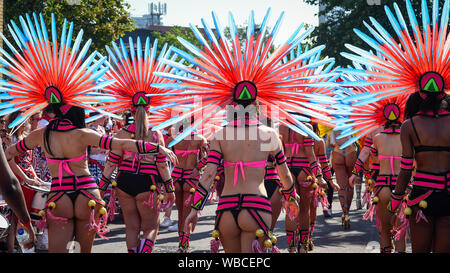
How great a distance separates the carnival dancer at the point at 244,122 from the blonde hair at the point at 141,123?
1.51 meters

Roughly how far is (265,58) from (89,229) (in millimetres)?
2406

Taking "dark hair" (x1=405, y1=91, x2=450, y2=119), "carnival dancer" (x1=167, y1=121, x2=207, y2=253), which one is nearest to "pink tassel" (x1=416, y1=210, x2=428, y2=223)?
"dark hair" (x1=405, y1=91, x2=450, y2=119)

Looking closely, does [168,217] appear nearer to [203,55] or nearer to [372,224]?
[372,224]

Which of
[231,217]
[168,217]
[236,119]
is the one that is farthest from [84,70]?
[168,217]

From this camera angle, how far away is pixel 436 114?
17.6 feet

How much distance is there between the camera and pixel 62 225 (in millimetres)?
5938

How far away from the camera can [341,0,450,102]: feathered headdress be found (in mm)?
5590

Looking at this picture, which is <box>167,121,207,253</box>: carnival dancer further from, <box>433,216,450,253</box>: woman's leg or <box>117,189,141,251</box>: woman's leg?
<box>433,216,450,253</box>: woman's leg

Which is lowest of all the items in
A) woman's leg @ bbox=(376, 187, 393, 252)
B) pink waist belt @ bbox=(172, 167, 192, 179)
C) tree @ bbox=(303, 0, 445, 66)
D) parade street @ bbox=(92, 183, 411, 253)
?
parade street @ bbox=(92, 183, 411, 253)

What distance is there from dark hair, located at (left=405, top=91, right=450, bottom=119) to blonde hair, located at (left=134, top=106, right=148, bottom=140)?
3.14 meters

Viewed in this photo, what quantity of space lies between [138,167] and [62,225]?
4.86 feet

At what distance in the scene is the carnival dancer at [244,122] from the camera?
206 inches

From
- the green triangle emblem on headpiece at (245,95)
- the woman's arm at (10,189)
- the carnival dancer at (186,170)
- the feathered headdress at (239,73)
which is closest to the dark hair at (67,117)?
the feathered headdress at (239,73)

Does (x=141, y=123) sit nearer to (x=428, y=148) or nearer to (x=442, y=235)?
(x=428, y=148)
